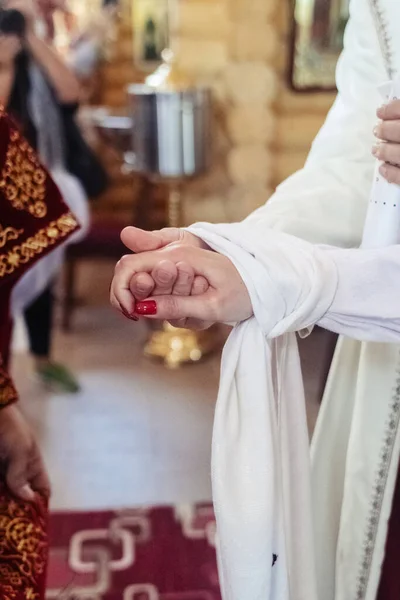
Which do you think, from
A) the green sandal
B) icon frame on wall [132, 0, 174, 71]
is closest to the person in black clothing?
the green sandal

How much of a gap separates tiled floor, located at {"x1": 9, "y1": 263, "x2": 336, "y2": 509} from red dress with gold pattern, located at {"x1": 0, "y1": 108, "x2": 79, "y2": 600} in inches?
30.4

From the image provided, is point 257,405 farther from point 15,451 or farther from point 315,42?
point 315,42

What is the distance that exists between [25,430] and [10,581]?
20 centimetres

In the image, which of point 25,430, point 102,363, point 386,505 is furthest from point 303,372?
point 102,363

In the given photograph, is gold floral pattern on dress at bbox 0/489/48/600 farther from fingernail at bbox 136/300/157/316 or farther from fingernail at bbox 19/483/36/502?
fingernail at bbox 136/300/157/316

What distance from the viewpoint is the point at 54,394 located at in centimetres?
274

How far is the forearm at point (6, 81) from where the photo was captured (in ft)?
7.14

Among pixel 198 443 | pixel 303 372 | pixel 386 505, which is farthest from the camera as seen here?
pixel 198 443

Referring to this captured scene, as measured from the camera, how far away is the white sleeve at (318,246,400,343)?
734mm

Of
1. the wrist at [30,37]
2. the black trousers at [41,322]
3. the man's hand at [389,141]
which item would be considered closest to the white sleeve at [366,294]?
the man's hand at [389,141]

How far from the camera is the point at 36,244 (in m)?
0.94

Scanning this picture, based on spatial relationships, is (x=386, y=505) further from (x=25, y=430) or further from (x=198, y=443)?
(x=198, y=443)

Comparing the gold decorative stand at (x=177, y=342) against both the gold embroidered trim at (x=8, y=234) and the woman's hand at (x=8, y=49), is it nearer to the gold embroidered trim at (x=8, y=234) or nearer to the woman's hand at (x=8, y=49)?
the woman's hand at (x=8, y=49)

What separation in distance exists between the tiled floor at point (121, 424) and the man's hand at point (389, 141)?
3.07ft
